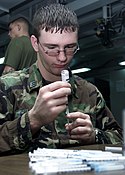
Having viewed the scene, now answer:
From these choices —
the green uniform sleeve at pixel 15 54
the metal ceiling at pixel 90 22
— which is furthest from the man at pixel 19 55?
the metal ceiling at pixel 90 22

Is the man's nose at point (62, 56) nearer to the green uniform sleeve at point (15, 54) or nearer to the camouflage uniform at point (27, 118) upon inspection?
the camouflage uniform at point (27, 118)

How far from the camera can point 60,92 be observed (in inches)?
29.5

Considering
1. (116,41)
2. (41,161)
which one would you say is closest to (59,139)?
(41,161)

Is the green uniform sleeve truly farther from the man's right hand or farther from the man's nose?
the man's right hand

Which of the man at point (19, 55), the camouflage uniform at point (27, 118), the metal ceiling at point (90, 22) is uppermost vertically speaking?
the metal ceiling at point (90, 22)

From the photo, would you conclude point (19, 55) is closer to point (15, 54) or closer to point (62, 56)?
point (15, 54)

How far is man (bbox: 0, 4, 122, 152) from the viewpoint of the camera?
2.62 ft

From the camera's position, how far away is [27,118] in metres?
0.80

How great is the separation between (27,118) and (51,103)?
0.08 meters

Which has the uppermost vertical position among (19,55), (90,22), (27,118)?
(90,22)

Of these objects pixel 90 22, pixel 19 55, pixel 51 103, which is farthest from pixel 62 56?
pixel 90 22

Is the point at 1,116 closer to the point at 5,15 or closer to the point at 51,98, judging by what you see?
the point at 51,98

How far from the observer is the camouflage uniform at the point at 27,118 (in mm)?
812

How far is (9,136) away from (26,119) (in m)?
0.07
